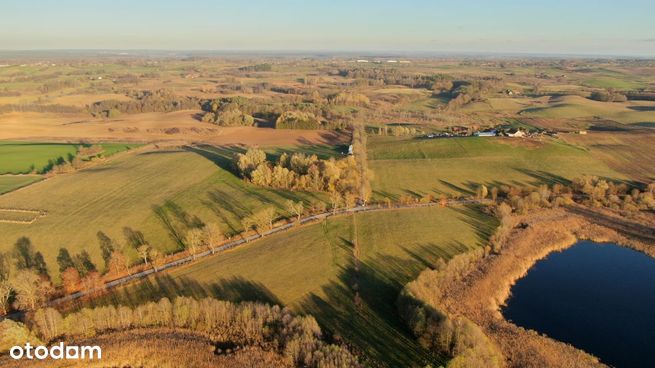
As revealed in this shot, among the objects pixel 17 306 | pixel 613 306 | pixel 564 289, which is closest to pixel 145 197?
pixel 17 306

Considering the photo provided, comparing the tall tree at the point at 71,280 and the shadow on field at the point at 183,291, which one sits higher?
the tall tree at the point at 71,280

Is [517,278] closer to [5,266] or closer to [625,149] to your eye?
[5,266]

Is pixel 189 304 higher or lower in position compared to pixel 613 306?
higher

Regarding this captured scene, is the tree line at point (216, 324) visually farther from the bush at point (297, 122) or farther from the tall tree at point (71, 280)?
the bush at point (297, 122)

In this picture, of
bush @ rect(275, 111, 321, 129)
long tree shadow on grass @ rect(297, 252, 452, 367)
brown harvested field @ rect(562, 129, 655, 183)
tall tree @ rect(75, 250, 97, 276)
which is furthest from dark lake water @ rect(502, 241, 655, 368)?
bush @ rect(275, 111, 321, 129)

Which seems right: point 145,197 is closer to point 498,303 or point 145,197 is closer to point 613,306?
point 498,303

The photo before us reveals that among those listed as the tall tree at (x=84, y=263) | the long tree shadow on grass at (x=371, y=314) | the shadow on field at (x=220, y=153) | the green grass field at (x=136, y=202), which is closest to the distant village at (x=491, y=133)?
the shadow on field at (x=220, y=153)
